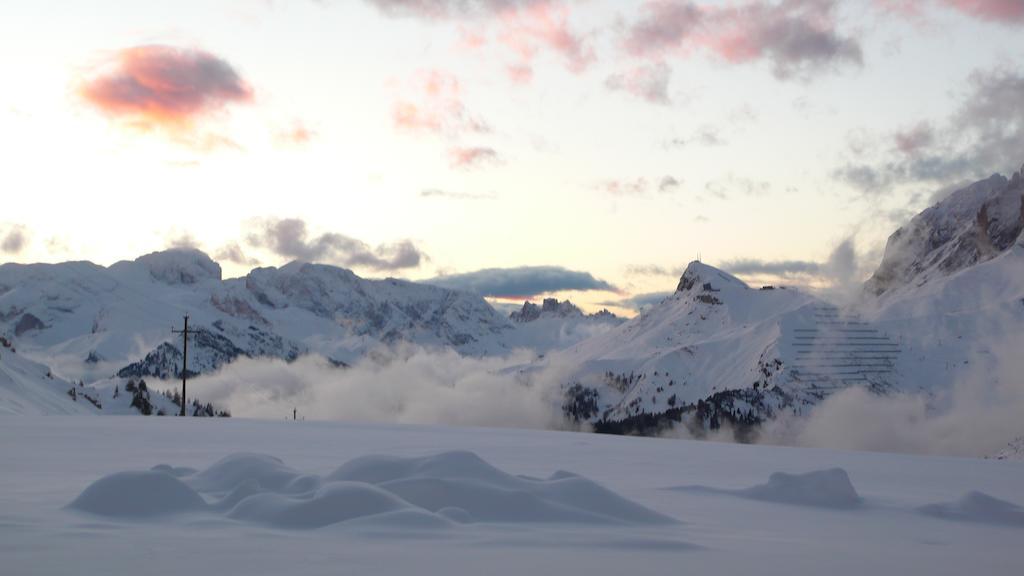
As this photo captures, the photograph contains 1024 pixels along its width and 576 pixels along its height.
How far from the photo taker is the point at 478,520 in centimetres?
1102

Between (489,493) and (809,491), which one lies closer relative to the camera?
(489,493)

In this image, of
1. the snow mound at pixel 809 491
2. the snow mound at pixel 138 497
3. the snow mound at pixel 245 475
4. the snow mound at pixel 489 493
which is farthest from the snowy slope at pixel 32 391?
the snow mound at pixel 809 491

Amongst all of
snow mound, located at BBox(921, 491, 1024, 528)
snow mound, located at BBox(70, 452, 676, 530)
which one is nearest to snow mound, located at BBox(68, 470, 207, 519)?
snow mound, located at BBox(70, 452, 676, 530)

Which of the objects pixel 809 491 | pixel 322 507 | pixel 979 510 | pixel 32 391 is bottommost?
pixel 979 510

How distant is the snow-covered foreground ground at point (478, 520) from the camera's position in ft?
28.6

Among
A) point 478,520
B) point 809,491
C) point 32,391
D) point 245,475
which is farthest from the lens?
point 32,391

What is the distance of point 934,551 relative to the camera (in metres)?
10.4

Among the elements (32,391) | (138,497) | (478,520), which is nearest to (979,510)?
(478,520)

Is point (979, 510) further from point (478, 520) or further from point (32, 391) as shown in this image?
point (32, 391)

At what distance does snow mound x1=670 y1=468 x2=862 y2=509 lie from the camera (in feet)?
46.2

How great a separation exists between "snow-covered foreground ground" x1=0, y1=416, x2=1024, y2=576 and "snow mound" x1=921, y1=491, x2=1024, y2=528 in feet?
0.08

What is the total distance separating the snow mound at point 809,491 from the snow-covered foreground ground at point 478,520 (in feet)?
0.11

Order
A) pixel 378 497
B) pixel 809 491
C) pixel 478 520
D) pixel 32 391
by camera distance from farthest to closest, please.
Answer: pixel 32 391, pixel 809 491, pixel 478 520, pixel 378 497

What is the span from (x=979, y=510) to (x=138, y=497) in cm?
1155
